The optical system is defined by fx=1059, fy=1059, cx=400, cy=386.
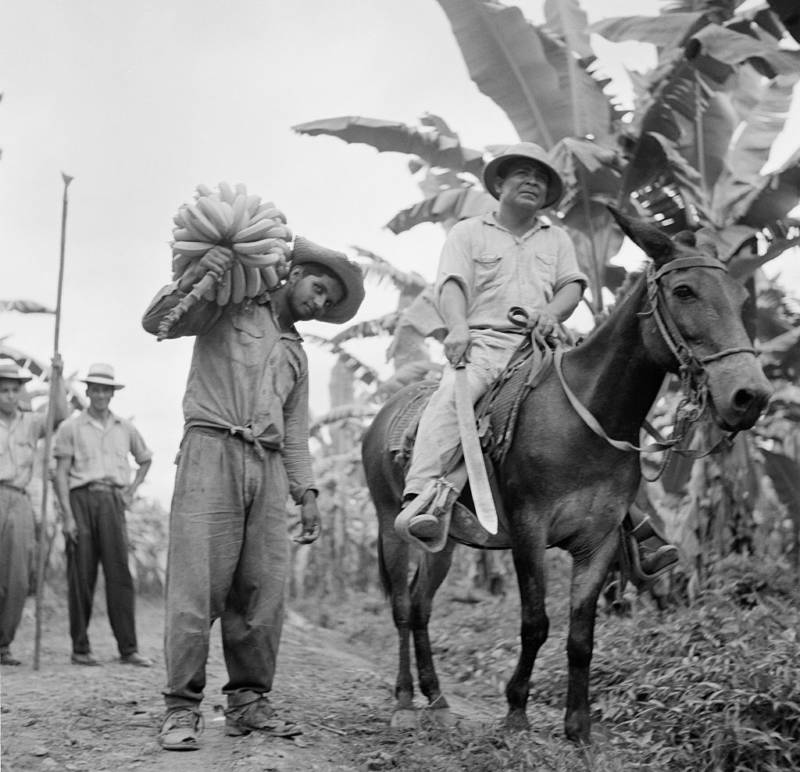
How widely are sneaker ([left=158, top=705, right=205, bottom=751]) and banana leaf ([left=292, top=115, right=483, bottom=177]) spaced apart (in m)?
7.29

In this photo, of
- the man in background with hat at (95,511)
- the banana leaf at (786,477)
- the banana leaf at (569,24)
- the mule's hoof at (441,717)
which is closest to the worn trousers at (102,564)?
the man in background with hat at (95,511)

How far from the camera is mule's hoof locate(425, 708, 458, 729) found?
6.01m

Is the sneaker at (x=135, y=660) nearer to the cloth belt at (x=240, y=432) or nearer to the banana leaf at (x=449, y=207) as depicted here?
the cloth belt at (x=240, y=432)

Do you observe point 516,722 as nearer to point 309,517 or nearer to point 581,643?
point 581,643

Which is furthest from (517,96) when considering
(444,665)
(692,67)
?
(444,665)

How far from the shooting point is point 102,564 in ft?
30.2

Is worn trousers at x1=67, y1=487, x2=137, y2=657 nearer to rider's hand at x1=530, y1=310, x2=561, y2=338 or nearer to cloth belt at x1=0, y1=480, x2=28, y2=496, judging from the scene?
cloth belt at x1=0, y1=480, x2=28, y2=496

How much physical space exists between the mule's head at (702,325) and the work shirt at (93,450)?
18.8ft

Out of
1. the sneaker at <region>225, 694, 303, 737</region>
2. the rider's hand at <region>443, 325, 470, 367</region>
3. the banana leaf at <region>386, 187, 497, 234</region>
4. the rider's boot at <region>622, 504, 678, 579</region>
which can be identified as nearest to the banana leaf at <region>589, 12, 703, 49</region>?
the banana leaf at <region>386, 187, 497, 234</region>

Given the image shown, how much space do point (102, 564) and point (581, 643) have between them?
5.29 meters

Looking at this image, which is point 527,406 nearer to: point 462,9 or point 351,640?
point 462,9

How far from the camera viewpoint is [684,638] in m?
6.93

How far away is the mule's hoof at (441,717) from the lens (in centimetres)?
601

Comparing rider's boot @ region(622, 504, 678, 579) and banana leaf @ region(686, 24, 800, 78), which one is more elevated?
banana leaf @ region(686, 24, 800, 78)
